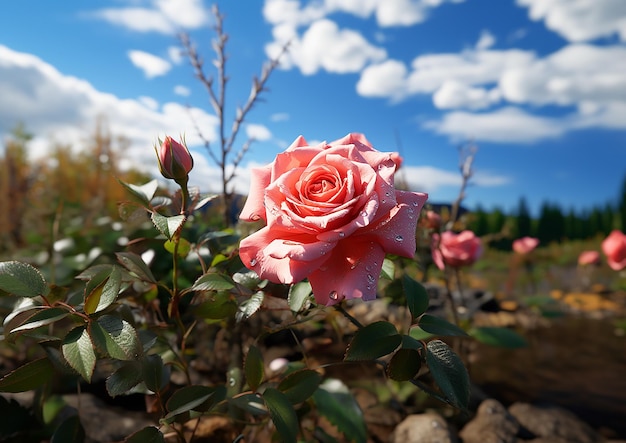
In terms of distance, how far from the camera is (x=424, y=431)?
52.6 inches

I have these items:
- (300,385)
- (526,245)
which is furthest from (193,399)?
(526,245)

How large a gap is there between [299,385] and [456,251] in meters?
1.09

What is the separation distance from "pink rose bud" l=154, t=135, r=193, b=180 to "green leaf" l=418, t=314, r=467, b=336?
0.47 metres

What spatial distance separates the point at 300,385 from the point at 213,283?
261 mm

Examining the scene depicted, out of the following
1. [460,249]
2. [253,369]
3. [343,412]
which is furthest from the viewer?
[460,249]

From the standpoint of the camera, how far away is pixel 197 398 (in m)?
0.81

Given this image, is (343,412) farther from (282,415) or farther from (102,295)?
(102,295)

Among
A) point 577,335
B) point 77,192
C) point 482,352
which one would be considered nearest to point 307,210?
point 482,352

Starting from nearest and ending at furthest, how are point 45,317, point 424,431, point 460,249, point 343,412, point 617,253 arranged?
point 45,317 < point 343,412 < point 424,431 < point 460,249 < point 617,253

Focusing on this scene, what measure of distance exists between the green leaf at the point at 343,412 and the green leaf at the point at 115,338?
0.58 m

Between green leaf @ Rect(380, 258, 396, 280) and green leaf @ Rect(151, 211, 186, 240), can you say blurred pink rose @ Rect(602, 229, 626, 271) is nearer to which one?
green leaf @ Rect(380, 258, 396, 280)

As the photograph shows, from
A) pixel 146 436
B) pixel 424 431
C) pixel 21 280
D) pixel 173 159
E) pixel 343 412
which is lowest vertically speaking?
pixel 424 431

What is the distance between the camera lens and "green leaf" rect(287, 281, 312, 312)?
0.77 meters

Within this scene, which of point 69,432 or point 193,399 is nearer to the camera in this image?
point 193,399
